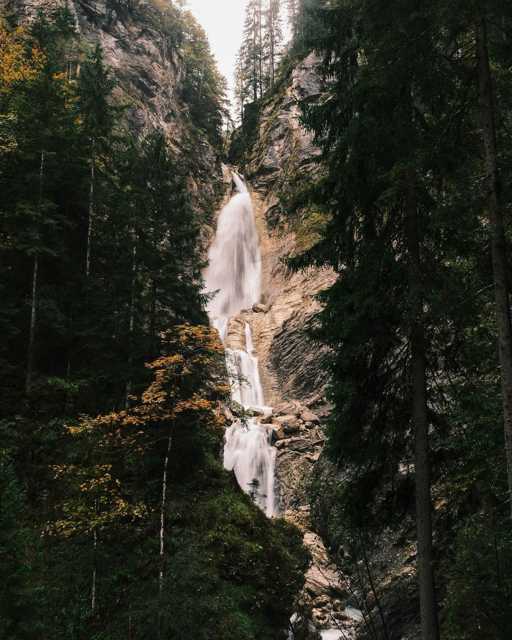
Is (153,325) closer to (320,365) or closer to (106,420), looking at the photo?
(106,420)

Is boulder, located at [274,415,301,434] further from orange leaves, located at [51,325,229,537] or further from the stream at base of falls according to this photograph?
orange leaves, located at [51,325,229,537]

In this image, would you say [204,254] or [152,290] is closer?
[152,290]

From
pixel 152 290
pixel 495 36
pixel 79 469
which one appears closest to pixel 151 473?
pixel 79 469

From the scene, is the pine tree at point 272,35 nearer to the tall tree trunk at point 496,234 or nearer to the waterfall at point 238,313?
the waterfall at point 238,313

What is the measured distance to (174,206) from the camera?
18.7 metres

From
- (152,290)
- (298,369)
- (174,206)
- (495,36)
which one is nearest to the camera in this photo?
(495,36)

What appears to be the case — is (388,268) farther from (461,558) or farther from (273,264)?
(273,264)

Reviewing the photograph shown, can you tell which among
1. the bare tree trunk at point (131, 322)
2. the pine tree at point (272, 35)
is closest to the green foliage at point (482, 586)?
the bare tree trunk at point (131, 322)

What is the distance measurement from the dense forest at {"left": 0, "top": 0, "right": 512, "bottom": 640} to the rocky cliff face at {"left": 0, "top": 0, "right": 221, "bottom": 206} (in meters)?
28.2

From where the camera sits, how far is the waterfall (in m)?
27.6

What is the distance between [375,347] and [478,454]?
8.23 feet

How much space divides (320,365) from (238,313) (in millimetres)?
32799

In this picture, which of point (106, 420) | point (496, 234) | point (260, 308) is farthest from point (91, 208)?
point (260, 308)

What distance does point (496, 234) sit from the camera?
6.27 metres
